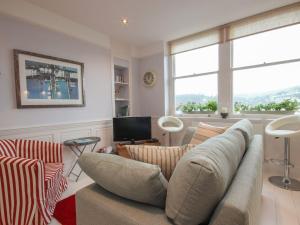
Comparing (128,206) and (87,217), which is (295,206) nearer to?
(128,206)

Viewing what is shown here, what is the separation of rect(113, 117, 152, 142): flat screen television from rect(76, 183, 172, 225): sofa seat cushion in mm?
2341

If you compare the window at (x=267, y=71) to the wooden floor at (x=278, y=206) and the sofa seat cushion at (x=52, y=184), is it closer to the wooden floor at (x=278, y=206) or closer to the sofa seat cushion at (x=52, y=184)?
the wooden floor at (x=278, y=206)

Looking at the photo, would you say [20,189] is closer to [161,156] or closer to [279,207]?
[161,156]

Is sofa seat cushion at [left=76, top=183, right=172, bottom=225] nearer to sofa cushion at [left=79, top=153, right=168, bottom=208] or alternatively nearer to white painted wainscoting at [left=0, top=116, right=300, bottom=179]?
sofa cushion at [left=79, top=153, right=168, bottom=208]

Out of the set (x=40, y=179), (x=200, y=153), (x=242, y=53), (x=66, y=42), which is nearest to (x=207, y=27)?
(x=242, y=53)

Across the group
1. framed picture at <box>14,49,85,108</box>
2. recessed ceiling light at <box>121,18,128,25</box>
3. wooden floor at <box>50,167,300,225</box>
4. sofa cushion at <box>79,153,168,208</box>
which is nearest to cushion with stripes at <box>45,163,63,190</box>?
wooden floor at <box>50,167,300,225</box>

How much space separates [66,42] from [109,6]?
3.17ft

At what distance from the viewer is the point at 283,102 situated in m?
2.83

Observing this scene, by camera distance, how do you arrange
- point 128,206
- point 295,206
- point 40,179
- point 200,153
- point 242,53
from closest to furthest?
point 200,153, point 128,206, point 40,179, point 295,206, point 242,53

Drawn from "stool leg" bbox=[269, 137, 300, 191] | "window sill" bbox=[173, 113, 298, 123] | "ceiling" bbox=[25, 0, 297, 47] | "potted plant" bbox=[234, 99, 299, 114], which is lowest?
"stool leg" bbox=[269, 137, 300, 191]

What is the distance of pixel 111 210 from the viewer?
0.89m

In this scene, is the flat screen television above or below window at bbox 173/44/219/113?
below

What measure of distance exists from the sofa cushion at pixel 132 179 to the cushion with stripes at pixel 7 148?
1.54m

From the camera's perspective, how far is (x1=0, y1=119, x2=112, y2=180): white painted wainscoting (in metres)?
2.38
